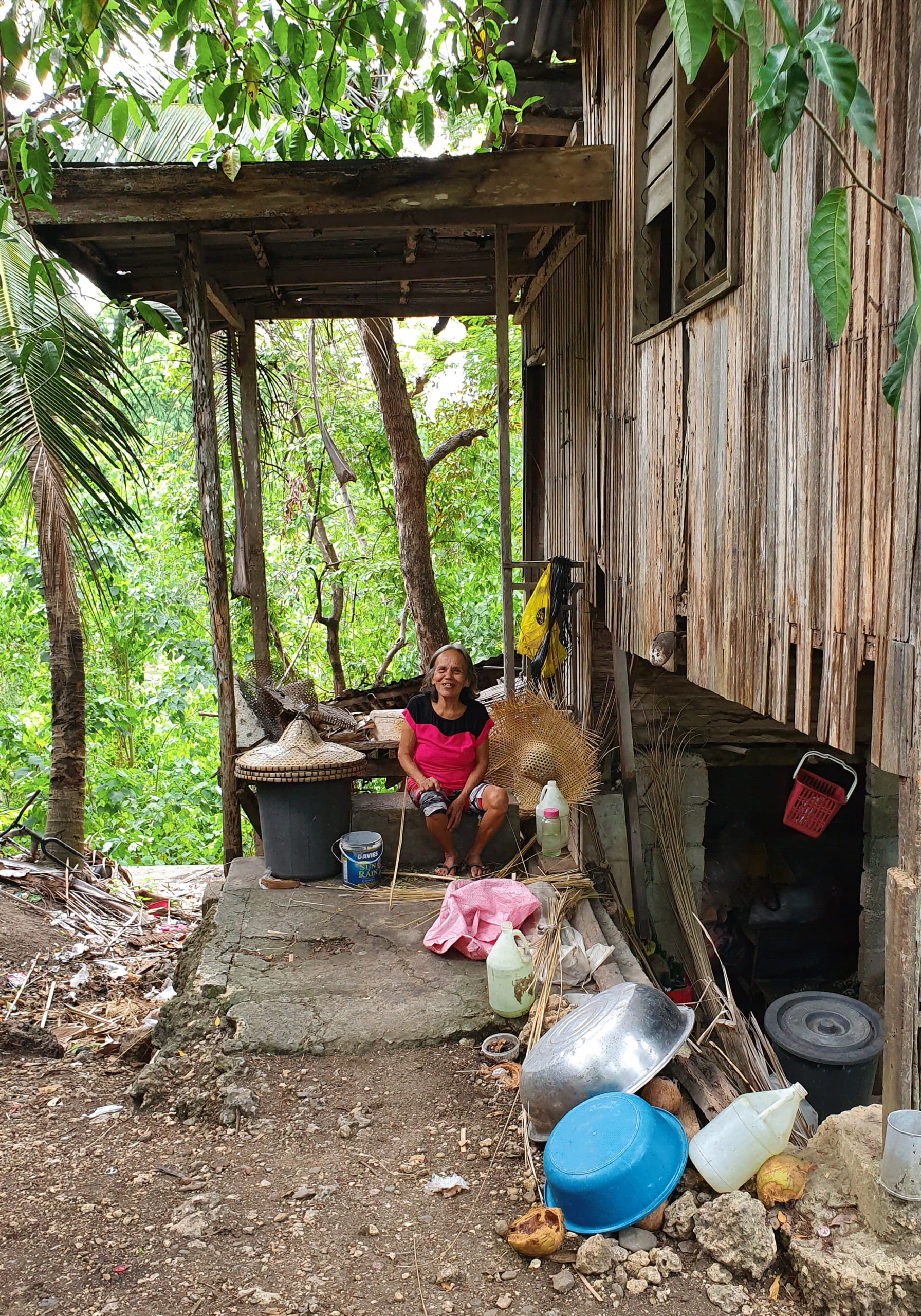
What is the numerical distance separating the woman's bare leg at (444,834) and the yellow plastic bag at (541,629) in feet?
4.68

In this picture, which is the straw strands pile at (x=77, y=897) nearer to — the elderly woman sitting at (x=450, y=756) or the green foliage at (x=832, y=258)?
the elderly woman sitting at (x=450, y=756)

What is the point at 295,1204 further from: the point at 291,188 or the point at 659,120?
the point at 659,120

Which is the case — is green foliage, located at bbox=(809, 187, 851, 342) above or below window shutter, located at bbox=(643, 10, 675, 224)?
below

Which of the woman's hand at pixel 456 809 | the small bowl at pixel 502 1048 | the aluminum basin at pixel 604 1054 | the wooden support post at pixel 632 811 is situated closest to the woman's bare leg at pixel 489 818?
the woman's hand at pixel 456 809

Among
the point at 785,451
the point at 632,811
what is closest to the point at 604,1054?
the point at 785,451

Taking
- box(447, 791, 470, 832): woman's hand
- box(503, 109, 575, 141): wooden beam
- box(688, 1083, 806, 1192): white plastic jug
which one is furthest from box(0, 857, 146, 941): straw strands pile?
box(503, 109, 575, 141): wooden beam

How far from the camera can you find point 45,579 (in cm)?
712

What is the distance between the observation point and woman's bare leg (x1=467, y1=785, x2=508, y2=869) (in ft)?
17.7

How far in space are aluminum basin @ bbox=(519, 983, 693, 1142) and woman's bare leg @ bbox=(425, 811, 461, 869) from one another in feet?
6.88

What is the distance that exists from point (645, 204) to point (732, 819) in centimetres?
419

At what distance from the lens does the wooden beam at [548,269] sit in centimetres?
604

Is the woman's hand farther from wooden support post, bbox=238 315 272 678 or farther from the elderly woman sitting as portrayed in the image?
wooden support post, bbox=238 315 272 678

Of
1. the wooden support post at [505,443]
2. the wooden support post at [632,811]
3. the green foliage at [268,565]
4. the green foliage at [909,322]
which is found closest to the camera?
the green foliage at [909,322]

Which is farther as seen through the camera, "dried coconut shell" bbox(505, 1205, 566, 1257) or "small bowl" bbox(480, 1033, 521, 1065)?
"small bowl" bbox(480, 1033, 521, 1065)
